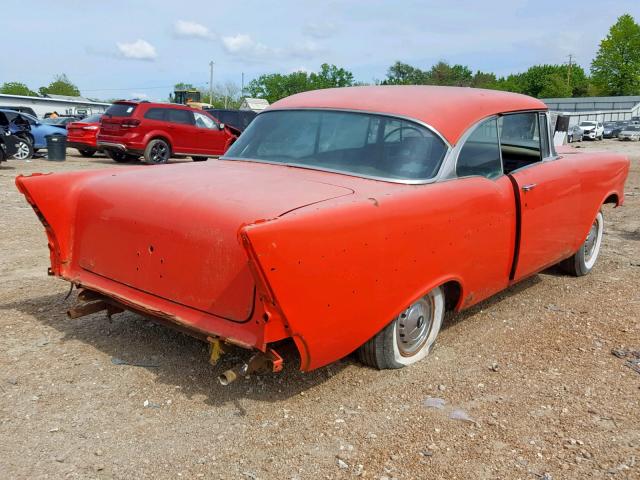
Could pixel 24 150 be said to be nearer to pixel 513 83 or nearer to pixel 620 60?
pixel 620 60

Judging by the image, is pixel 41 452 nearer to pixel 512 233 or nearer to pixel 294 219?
pixel 294 219

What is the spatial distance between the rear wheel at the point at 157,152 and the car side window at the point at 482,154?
41.0ft

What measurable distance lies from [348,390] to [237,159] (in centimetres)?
187

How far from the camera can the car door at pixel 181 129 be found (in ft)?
52.7

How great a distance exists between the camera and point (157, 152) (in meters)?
15.8

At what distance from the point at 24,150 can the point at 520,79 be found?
10155cm

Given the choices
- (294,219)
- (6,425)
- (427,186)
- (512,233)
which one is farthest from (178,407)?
(512,233)

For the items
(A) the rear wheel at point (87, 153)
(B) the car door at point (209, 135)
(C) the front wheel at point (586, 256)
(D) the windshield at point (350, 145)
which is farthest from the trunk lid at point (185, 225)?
(A) the rear wheel at point (87, 153)

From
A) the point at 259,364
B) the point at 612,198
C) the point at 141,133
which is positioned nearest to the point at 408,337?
the point at 259,364

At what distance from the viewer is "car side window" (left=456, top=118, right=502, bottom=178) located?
3992 millimetres

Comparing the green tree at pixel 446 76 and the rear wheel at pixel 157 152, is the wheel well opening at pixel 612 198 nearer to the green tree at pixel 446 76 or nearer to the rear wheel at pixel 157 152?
the rear wheel at pixel 157 152

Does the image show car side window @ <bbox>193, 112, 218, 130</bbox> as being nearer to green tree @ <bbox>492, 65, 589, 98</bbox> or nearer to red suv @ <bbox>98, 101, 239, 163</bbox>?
red suv @ <bbox>98, 101, 239, 163</bbox>

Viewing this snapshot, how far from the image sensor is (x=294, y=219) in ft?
9.00

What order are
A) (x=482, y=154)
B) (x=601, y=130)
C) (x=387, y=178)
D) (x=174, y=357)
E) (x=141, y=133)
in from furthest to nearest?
(x=601, y=130), (x=141, y=133), (x=482, y=154), (x=174, y=357), (x=387, y=178)
